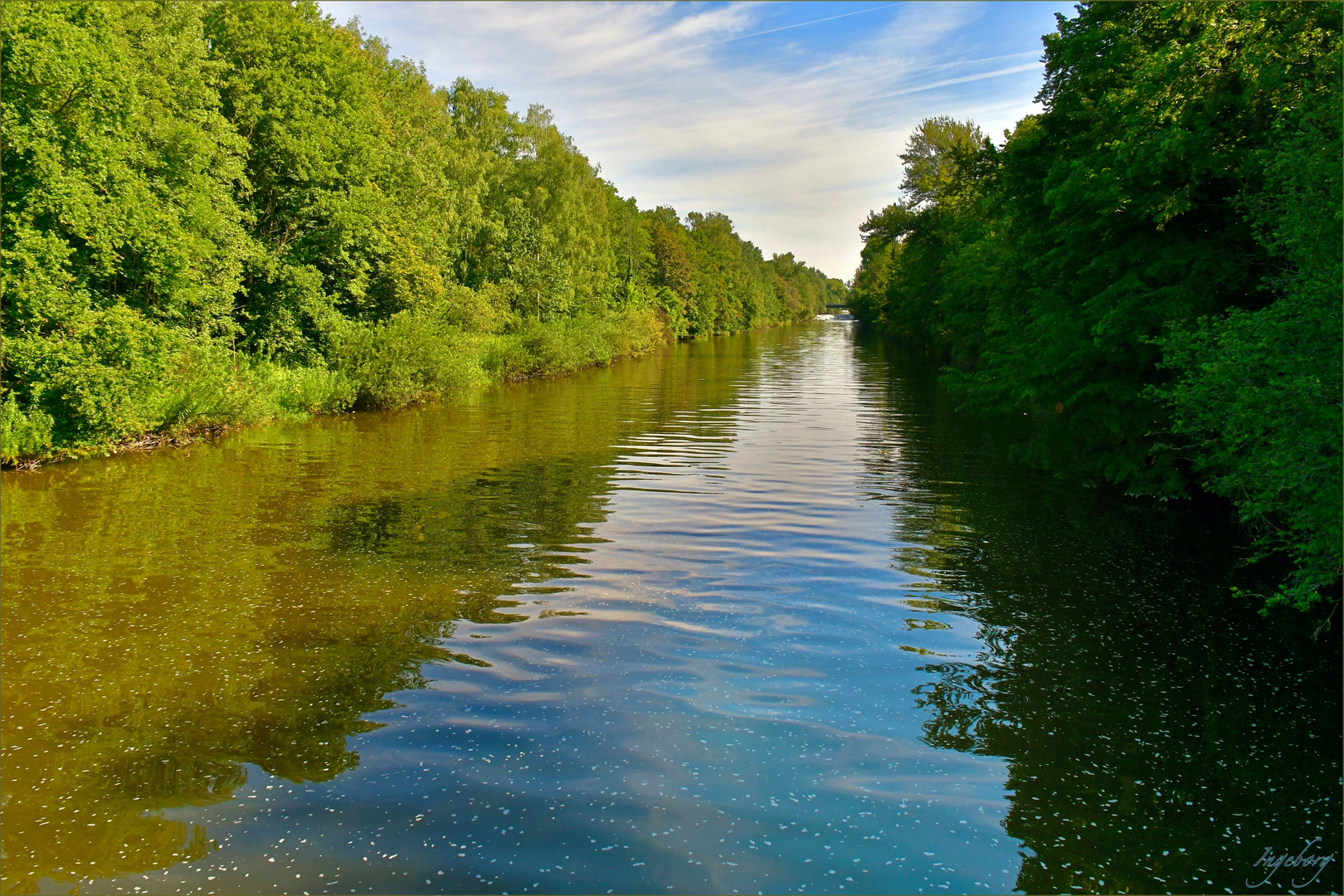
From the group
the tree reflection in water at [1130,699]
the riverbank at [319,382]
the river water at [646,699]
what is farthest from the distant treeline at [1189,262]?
the riverbank at [319,382]

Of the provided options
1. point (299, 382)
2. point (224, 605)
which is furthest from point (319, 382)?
point (224, 605)

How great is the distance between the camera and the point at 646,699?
739 centimetres

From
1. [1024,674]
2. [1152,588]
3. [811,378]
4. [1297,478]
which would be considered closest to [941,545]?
[1152,588]

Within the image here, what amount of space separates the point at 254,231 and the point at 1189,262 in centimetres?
2681

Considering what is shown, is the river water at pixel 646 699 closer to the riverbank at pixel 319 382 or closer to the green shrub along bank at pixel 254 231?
the riverbank at pixel 319 382

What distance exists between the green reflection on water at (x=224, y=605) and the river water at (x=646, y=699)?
4 cm

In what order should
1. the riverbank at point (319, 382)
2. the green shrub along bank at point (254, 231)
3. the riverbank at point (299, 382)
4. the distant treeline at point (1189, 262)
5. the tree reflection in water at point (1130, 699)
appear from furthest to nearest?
the riverbank at point (319, 382) → the riverbank at point (299, 382) → the green shrub along bank at point (254, 231) → the distant treeline at point (1189, 262) → the tree reflection in water at point (1130, 699)

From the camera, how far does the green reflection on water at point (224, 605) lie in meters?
6.05

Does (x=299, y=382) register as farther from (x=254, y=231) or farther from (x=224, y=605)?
(x=224, y=605)

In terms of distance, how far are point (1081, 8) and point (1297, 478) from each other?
41.1 feet

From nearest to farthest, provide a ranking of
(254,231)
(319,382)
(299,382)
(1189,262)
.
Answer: (1189,262)
(299,382)
(319,382)
(254,231)

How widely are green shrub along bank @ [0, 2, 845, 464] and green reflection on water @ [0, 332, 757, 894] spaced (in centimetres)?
228

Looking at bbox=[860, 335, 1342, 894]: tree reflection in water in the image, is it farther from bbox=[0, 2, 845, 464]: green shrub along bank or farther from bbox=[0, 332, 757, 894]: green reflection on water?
bbox=[0, 2, 845, 464]: green shrub along bank

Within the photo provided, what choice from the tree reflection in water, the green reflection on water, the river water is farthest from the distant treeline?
the green reflection on water
